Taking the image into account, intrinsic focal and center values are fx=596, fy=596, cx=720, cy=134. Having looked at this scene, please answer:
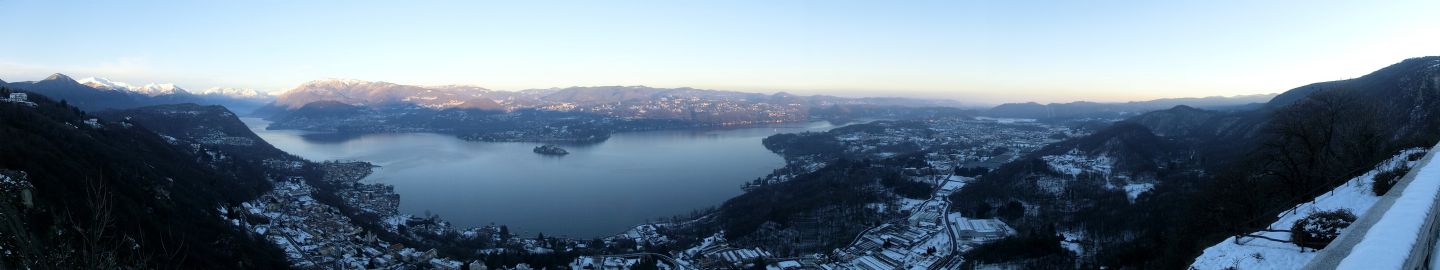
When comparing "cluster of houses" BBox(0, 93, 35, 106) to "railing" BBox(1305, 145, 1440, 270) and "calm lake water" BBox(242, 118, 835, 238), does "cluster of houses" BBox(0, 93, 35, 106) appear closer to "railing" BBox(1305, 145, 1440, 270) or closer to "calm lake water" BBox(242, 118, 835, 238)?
"calm lake water" BBox(242, 118, 835, 238)

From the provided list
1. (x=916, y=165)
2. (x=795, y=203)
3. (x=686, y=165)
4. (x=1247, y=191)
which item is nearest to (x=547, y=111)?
(x=686, y=165)

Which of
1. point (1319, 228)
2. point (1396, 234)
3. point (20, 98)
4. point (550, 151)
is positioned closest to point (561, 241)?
point (20, 98)

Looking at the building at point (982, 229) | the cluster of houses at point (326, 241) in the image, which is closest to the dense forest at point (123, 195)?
the cluster of houses at point (326, 241)

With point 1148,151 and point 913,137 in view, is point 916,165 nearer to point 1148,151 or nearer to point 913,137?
point 1148,151

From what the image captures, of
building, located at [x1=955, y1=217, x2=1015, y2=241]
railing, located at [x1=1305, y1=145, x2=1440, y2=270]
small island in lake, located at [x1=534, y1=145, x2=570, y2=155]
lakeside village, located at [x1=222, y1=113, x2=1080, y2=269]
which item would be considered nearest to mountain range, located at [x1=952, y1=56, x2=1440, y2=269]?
building, located at [x1=955, y1=217, x2=1015, y2=241]

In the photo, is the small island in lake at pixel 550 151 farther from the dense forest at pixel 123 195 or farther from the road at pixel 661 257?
the road at pixel 661 257
